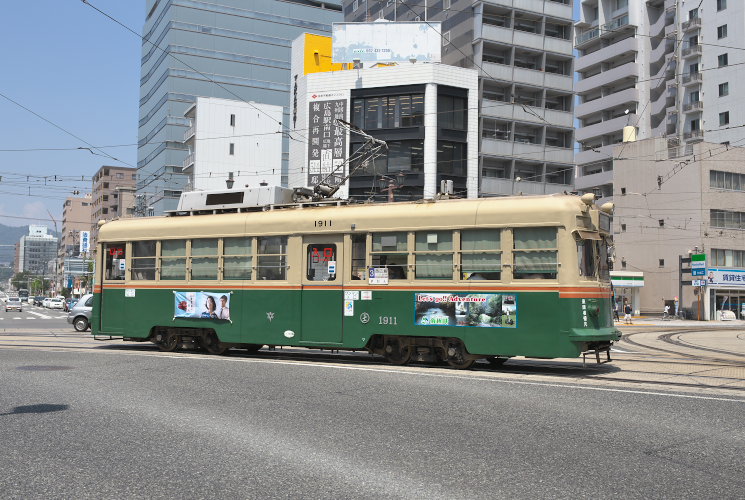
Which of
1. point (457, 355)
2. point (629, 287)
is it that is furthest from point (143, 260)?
point (629, 287)

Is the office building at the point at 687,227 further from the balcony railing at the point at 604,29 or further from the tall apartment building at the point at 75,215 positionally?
the tall apartment building at the point at 75,215

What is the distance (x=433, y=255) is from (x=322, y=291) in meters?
2.57

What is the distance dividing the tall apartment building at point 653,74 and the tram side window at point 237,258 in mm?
58842

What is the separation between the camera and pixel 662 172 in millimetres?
61875

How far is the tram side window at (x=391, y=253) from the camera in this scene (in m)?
14.2

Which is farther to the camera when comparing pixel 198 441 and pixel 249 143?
pixel 249 143

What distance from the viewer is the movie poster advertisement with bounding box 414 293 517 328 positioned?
13.0 m

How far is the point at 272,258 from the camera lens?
15773mm

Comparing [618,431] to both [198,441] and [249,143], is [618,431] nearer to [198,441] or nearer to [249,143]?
[198,441]

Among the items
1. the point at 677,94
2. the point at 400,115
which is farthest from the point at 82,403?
the point at 677,94

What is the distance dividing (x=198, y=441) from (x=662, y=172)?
202ft

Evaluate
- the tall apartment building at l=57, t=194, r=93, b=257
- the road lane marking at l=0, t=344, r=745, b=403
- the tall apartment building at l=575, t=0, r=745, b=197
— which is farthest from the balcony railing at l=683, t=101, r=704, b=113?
the tall apartment building at l=57, t=194, r=93, b=257

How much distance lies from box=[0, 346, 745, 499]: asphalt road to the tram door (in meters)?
3.11

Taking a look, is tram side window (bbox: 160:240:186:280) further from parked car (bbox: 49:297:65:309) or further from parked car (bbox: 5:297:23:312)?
parked car (bbox: 49:297:65:309)
